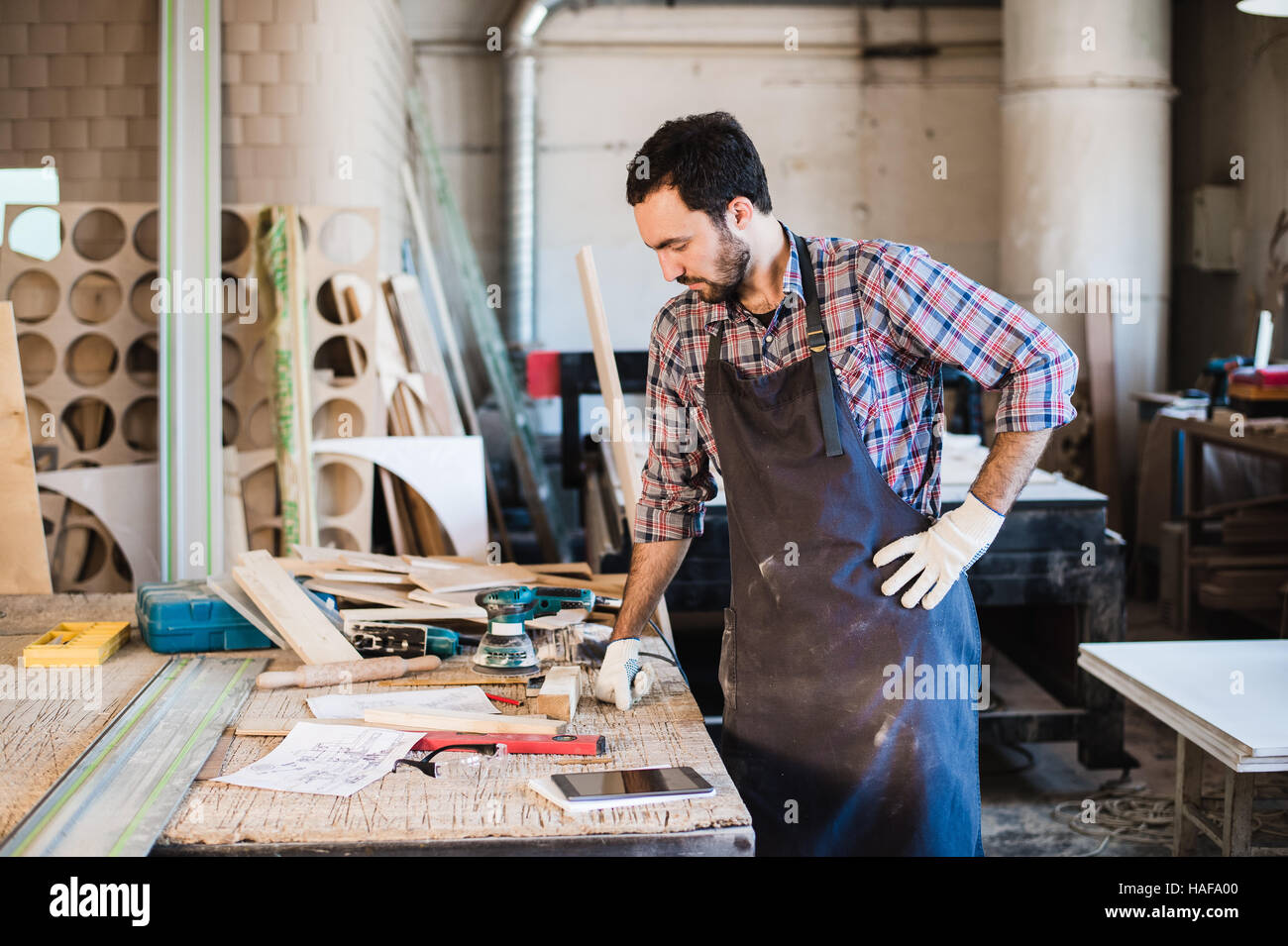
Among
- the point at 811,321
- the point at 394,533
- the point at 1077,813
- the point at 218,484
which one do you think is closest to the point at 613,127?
the point at 394,533

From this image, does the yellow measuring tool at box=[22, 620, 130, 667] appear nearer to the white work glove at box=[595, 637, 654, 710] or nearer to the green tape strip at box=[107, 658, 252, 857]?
the green tape strip at box=[107, 658, 252, 857]

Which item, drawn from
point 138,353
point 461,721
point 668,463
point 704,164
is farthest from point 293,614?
point 138,353

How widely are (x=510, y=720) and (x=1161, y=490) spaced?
4.72m

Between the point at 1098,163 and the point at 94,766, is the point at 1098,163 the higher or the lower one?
the higher one

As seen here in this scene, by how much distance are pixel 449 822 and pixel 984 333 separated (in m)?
1.06

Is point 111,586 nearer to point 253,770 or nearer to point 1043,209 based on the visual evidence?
point 253,770

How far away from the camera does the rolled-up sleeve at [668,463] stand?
2025mm

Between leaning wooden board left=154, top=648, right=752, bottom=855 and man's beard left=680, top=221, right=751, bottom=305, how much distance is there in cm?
74

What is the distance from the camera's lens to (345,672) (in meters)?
1.90

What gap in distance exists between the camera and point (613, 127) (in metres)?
6.88

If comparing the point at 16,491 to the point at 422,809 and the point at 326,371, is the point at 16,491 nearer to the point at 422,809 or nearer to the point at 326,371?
the point at 326,371

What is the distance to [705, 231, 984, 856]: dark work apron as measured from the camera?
1.77 m

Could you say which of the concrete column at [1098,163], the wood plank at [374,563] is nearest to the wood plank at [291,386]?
the wood plank at [374,563]

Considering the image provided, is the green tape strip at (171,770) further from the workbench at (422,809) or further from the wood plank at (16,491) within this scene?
the wood plank at (16,491)
